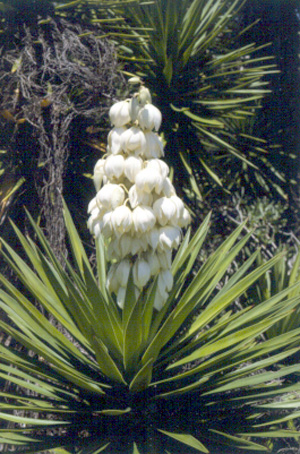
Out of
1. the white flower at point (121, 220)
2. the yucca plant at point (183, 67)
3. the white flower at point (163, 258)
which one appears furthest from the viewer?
the yucca plant at point (183, 67)

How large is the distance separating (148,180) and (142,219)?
0.36 ft

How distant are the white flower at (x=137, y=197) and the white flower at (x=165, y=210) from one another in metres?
0.03

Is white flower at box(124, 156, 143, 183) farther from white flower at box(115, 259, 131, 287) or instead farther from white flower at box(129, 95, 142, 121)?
white flower at box(115, 259, 131, 287)

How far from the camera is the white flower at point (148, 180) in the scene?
4.44 feet

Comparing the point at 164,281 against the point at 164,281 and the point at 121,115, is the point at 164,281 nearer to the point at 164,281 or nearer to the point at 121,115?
the point at 164,281

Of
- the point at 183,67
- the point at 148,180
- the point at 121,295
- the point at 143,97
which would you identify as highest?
the point at 183,67

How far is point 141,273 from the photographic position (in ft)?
4.63

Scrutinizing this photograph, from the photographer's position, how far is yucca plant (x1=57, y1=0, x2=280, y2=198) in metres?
2.49

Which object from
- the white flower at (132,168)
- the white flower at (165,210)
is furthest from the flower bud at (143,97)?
the white flower at (165,210)

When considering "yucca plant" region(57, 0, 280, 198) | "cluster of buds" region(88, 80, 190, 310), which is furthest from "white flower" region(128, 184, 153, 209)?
"yucca plant" region(57, 0, 280, 198)

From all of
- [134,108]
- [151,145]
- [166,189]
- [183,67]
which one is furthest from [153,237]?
[183,67]

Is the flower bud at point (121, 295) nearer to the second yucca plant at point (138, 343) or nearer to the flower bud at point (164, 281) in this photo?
the second yucca plant at point (138, 343)

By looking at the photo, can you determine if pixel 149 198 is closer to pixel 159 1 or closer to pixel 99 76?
pixel 99 76

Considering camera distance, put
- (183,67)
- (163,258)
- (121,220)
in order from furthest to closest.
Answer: (183,67), (163,258), (121,220)
